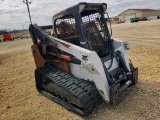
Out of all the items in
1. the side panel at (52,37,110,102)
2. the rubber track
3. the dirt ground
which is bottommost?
the dirt ground

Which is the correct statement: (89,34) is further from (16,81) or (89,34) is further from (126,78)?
(16,81)

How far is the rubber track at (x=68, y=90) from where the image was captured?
389 centimetres

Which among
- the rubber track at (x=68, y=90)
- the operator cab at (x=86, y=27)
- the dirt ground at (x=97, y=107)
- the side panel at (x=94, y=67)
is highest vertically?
the operator cab at (x=86, y=27)

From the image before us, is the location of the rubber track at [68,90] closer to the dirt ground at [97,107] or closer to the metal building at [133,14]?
the dirt ground at [97,107]

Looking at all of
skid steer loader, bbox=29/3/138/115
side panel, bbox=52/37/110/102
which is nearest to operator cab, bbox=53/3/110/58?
skid steer loader, bbox=29/3/138/115

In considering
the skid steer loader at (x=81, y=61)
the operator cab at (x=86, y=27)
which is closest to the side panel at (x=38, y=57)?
the skid steer loader at (x=81, y=61)

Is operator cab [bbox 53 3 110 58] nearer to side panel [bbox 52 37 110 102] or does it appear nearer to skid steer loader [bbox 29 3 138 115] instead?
skid steer loader [bbox 29 3 138 115]

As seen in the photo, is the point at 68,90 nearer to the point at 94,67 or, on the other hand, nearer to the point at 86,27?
the point at 94,67

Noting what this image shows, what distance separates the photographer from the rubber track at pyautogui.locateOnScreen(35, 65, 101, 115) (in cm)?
389

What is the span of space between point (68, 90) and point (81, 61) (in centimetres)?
65

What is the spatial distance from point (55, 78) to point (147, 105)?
2.08 m

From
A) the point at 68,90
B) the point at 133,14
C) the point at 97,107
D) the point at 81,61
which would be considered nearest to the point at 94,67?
the point at 81,61

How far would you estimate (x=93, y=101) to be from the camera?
3945 millimetres

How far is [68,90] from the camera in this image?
409 cm
